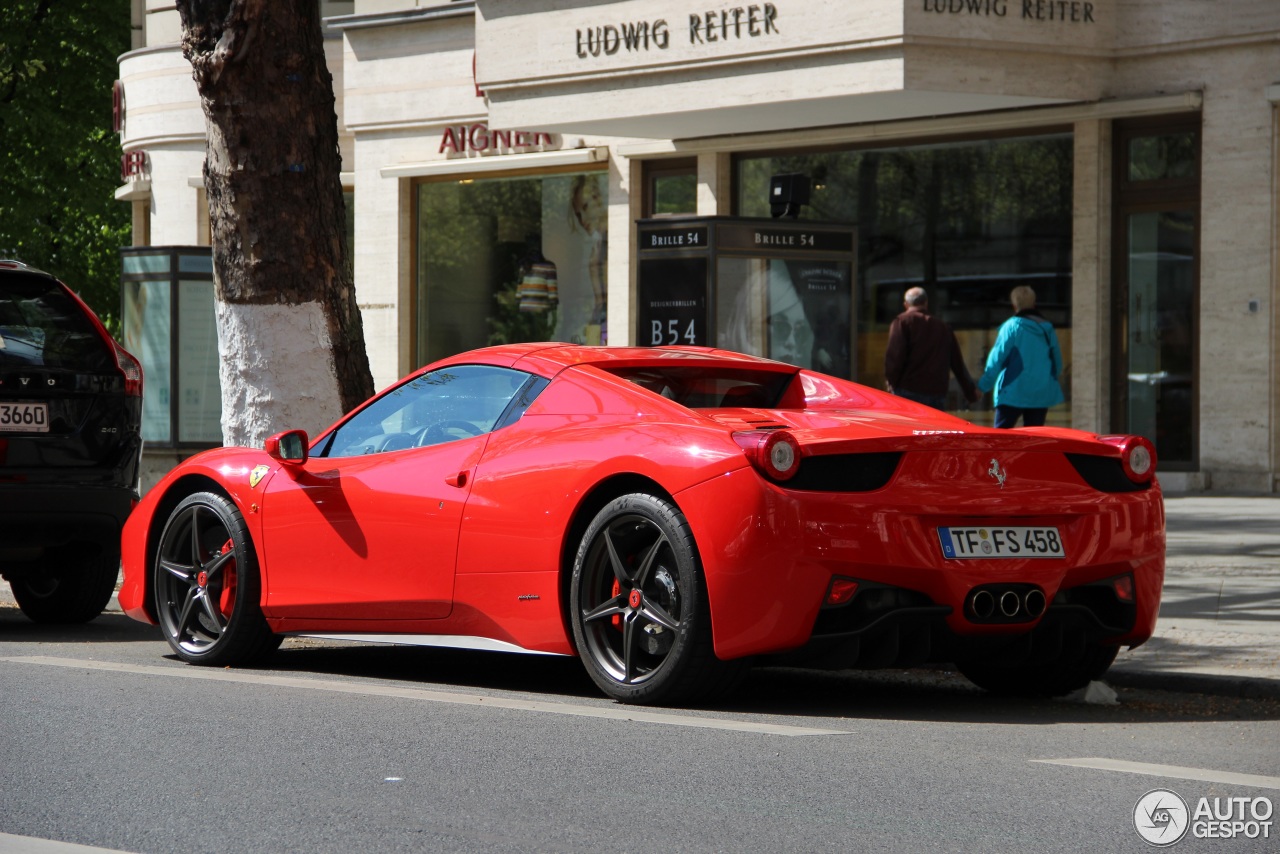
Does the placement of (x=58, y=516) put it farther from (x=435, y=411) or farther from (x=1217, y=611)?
(x=1217, y=611)

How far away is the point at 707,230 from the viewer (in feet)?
50.3

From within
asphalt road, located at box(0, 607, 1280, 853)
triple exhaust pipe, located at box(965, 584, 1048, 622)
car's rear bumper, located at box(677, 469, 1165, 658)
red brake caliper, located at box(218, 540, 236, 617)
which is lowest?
asphalt road, located at box(0, 607, 1280, 853)

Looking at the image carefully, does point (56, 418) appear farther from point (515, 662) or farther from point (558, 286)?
point (558, 286)

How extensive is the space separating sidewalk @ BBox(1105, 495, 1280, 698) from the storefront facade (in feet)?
9.39

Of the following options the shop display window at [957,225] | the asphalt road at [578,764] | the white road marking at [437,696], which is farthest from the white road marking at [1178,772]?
the shop display window at [957,225]

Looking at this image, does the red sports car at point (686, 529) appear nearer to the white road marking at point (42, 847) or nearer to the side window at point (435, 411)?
the side window at point (435, 411)

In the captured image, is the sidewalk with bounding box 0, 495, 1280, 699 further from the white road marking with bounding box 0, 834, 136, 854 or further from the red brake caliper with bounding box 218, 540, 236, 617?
the white road marking with bounding box 0, 834, 136, 854

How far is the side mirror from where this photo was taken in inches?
313

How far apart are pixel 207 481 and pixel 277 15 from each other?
10.1ft

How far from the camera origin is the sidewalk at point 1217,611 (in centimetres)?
769

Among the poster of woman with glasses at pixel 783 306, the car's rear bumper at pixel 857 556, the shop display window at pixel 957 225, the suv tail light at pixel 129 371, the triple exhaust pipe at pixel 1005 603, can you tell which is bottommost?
the triple exhaust pipe at pixel 1005 603

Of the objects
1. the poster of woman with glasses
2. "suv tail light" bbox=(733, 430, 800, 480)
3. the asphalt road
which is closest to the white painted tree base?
the asphalt road

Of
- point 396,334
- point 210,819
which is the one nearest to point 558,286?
point 396,334

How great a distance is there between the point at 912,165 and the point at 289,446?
42.4 ft
